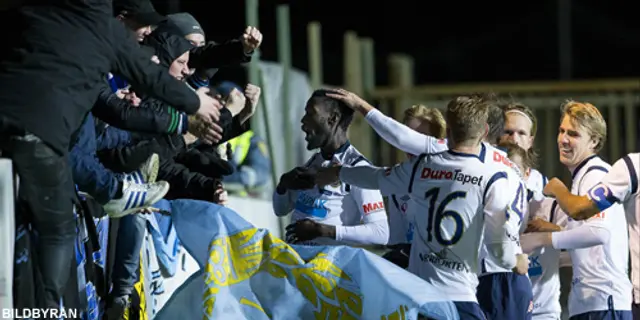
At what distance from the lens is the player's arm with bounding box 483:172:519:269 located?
6.51m

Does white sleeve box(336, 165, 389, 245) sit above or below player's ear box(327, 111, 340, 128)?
below

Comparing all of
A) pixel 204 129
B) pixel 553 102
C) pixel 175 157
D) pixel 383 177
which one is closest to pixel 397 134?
pixel 383 177

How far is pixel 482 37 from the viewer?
2311 centimetres

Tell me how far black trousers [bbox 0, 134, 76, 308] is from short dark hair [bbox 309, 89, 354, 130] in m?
1.72

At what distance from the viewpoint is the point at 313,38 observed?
47.4ft

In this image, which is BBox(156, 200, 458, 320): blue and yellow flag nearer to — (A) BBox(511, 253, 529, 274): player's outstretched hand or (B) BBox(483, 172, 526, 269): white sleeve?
(B) BBox(483, 172, 526, 269): white sleeve

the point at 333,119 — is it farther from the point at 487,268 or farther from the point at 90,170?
the point at 90,170

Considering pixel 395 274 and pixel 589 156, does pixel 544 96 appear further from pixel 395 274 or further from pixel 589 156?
pixel 395 274

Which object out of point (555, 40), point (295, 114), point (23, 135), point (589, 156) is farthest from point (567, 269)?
point (555, 40)

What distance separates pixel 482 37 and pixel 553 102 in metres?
8.39

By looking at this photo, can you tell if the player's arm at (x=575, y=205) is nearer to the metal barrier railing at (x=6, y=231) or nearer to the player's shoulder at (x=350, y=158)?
the player's shoulder at (x=350, y=158)

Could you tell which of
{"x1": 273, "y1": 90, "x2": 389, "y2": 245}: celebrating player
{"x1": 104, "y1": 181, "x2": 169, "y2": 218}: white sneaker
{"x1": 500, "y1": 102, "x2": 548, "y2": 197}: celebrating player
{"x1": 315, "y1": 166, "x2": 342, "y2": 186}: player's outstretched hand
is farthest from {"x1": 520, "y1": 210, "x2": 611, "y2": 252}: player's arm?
{"x1": 104, "y1": 181, "x2": 169, "y2": 218}: white sneaker

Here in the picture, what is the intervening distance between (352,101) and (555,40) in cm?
1506

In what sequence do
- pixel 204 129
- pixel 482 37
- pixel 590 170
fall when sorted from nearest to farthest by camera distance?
1. pixel 204 129
2. pixel 590 170
3. pixel 482 37
